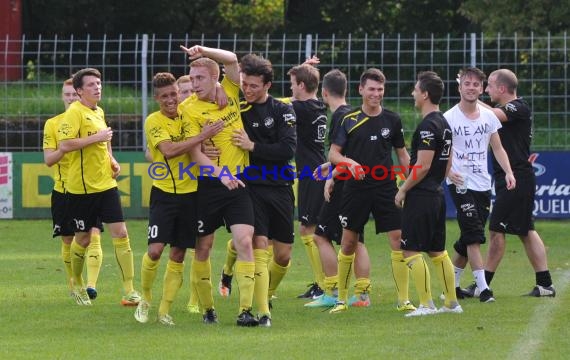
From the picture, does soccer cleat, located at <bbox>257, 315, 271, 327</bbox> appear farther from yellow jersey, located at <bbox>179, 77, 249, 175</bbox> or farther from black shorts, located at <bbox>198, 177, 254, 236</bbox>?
yellow jersey, located at <bbox>179, 77, 249, 175</bbox>

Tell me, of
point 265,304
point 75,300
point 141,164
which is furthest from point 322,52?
point 265,304

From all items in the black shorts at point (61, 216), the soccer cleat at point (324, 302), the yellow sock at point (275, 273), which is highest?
the black shorts at point (61, 216)

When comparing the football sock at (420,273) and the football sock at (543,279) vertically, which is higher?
the football sock at (420,273)

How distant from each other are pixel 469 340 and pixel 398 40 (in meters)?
11.3

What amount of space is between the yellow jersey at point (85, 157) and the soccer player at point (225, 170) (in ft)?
5.93

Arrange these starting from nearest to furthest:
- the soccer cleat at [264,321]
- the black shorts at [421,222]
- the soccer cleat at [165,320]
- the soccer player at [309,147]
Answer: the soccer cleat at [264,321], the soccer cleat at [165,320], the black shorts at [421,222], the soccer player at [309,147]

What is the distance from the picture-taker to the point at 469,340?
9016 millimetres

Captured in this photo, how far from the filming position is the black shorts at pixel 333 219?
1145 centimetres

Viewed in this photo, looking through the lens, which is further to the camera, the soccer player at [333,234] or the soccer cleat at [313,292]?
the soccer cleat at [313,292]

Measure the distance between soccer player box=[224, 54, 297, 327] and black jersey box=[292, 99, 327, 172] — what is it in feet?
5.96

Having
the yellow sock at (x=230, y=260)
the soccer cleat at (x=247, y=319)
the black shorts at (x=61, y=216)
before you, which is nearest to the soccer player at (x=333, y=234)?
the yellow sock at (x=230, y=260)

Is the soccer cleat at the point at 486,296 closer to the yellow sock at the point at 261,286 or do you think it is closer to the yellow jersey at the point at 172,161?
the yellow sock at the point at 261,286

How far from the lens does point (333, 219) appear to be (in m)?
11.5

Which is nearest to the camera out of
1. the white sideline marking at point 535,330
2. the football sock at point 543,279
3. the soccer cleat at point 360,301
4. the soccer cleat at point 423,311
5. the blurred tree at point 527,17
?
the white sideline marking at point 535,330
